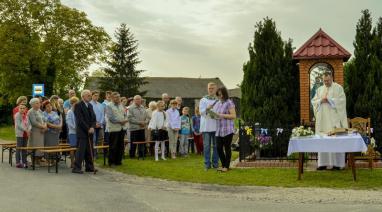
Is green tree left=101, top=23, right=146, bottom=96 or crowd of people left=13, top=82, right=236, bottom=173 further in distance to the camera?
green tree left=101, top=23, right=146, bottom=96

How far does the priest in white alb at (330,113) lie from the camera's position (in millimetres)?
13031

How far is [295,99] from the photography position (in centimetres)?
1689

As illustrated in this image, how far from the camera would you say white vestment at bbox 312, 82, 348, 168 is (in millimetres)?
13031

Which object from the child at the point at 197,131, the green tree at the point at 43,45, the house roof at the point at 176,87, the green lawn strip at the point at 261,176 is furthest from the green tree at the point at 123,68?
the green lawn strip at the point at 261,176

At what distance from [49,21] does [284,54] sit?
113 feet

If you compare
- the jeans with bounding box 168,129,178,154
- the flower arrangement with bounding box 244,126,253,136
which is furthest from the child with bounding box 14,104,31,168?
the flower arrangement with bounding box 244,126,253,136

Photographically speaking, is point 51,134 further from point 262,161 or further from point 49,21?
point 49,21

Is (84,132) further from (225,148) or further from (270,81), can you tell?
(270,81)

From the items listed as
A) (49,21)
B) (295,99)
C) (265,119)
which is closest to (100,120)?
(265,119)

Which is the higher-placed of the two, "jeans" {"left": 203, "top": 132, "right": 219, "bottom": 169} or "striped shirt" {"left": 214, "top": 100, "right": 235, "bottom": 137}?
"striped shirt" {"left": 214, "top": 100, "right": 235, "bottom": 137}

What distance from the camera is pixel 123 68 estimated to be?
188 feet

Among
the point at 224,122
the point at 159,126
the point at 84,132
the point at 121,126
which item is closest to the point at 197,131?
the point at 159,126

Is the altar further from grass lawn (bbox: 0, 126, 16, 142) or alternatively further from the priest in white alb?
grass lawn (bbox: 0, 126, 16, 142)

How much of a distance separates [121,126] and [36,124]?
231cm
